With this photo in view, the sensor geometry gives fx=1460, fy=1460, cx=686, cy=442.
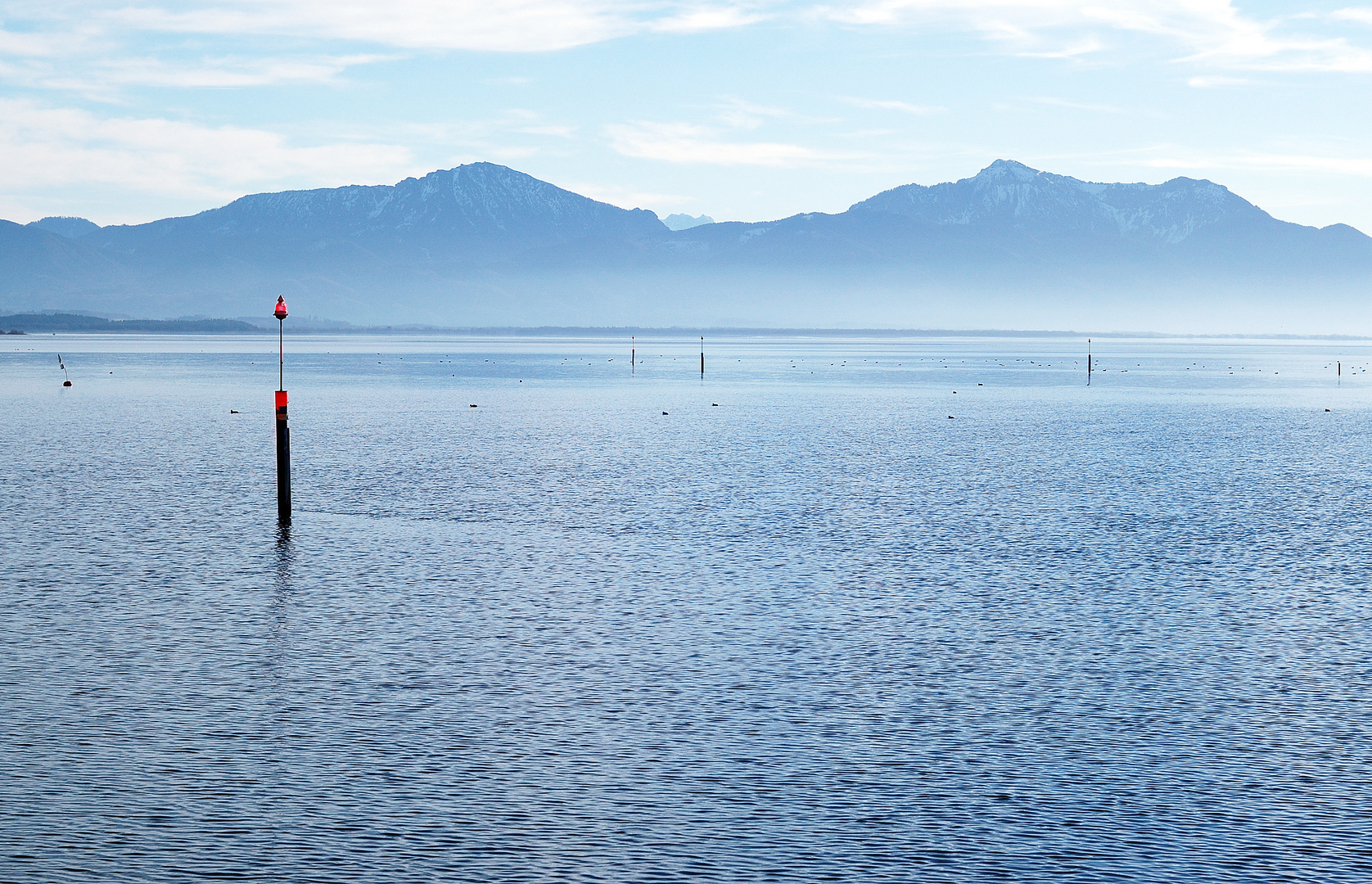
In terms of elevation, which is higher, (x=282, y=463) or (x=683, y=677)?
(x=282, y=463)

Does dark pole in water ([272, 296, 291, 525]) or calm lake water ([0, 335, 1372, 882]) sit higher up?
dark pole in water ([272, 296, 291, 525])

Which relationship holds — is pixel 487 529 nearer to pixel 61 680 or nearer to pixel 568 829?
pixel 61 680

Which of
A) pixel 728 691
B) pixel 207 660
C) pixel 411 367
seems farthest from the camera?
pixel 411 367

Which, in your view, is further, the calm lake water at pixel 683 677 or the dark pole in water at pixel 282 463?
the dark pole in water at pixel 282 463

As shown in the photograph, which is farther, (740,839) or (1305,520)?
(1305,520)

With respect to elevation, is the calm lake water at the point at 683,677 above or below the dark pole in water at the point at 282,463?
below

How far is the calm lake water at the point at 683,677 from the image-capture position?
11.4 metres

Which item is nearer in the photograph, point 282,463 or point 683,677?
point 683,677

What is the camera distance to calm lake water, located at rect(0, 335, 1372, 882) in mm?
11422

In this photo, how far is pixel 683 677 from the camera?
55.7 ft

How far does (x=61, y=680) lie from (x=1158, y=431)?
57325mm

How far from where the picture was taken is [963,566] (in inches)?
1009

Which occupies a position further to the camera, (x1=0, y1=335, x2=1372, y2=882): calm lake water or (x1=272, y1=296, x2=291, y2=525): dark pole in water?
(x1=272, y1=296, x2=291, y2=525): dark pole in water

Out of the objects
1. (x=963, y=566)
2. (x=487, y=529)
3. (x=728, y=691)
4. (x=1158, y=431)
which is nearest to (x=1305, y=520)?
(x=963, y=566)
